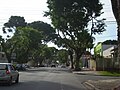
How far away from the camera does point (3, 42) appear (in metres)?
84.8

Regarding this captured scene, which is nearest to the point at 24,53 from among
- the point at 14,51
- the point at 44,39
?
the point at 14,51

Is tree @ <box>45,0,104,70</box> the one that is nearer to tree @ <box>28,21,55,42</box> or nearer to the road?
tree @ <box>28,21,55,42</box>

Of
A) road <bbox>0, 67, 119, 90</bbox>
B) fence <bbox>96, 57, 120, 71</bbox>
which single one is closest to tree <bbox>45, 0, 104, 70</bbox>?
fence <bbox>96, 57, 120, 71</bbox>

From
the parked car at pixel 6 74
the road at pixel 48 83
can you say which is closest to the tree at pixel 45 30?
the road at pixel 48 83

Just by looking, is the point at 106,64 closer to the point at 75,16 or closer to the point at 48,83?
the point at 75,16

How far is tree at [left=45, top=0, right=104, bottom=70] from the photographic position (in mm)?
62656

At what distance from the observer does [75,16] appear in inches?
2475

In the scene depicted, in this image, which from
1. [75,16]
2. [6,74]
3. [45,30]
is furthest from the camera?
[45,30]

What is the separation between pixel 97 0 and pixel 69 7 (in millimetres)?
5267

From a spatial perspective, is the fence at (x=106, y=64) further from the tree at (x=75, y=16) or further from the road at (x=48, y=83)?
the road at (x=48, y=83)

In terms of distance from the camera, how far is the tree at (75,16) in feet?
206

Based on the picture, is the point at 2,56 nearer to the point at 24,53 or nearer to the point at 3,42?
the point at 24,53

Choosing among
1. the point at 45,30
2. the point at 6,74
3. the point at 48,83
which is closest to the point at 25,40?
the point at 45,30

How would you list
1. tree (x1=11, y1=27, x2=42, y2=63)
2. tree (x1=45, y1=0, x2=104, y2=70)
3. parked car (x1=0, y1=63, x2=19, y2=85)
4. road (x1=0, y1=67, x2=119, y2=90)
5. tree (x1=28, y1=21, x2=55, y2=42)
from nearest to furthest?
road (x1=0, y1=67, x2=119, y2=90), parked car (x1=0, y1=63, x2=19, y2=85), tree (x1=45, y1=0, x2=104, y2=70), tree (x1=28, y1=21, x2=55, y2=42), tree (x1=11, y1=27, x2=42, y2=63)
